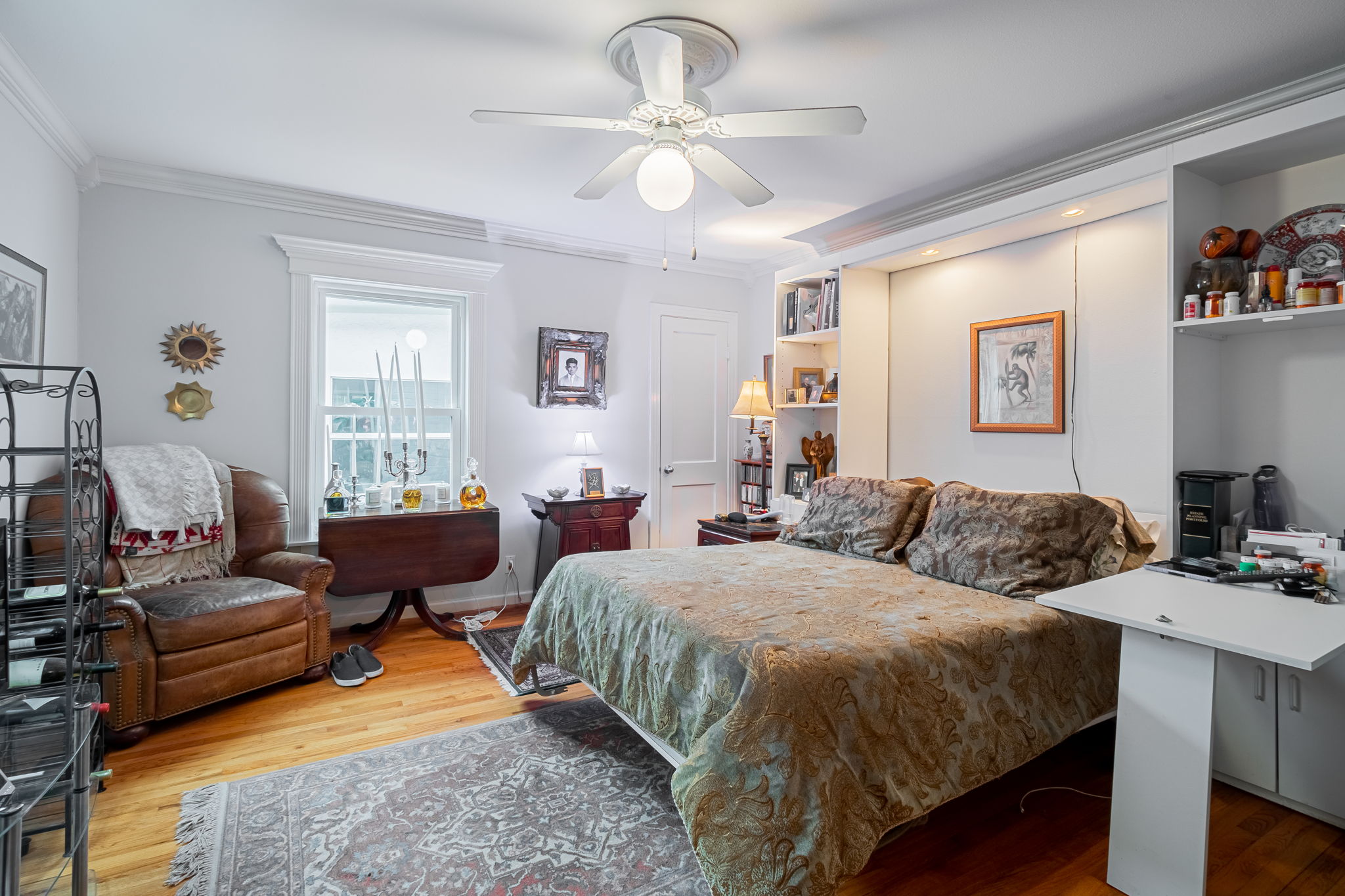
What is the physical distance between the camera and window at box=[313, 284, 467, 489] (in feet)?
12.9

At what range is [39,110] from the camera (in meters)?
2.58

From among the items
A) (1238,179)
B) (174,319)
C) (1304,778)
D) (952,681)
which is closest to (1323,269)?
(1238,179)

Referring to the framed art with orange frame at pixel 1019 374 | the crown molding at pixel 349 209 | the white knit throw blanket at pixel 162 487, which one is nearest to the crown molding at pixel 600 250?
the crown molding at pixel 349 209

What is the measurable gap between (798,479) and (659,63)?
2.82m

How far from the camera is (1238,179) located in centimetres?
249

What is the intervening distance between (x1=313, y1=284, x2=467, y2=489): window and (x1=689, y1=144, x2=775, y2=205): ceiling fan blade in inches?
92.0

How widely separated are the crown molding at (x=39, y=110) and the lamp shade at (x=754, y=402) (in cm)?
327

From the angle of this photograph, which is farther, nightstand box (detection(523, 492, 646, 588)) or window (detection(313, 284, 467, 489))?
nightstand box (detection(523, 492, 646, 588))

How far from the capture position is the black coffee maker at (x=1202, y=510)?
2326 mm

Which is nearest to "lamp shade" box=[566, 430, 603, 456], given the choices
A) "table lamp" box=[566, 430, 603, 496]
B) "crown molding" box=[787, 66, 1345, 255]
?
"table lamp" box=[566, 430, 603, 496]

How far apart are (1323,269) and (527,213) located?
3540mm

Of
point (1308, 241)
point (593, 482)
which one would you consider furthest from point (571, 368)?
point (1308, 241)

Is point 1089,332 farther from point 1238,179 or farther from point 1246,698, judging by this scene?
point 1246,698

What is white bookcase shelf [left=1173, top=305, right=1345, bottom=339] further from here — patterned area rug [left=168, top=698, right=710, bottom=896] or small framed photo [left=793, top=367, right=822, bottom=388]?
patterned area rug [left=168, top=698, right=710, bottom=896]
